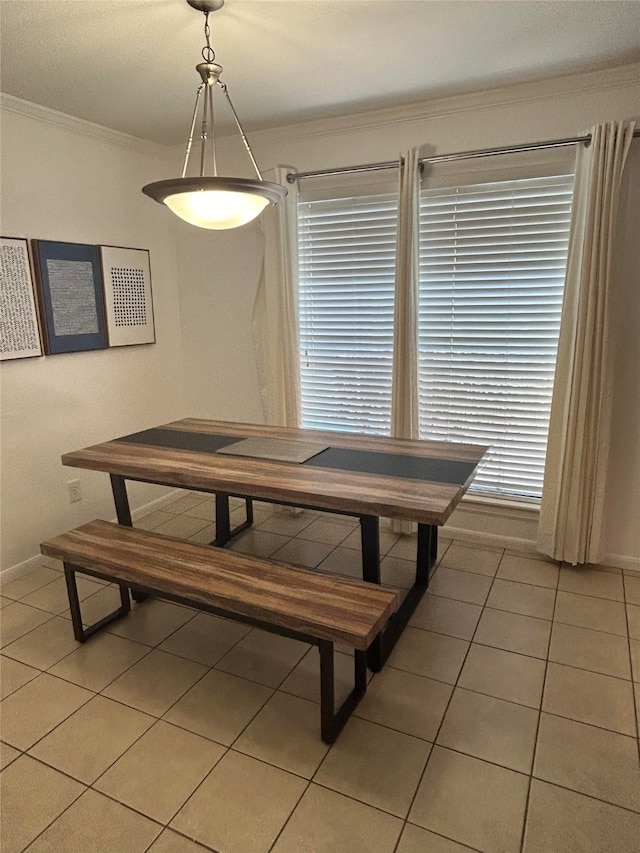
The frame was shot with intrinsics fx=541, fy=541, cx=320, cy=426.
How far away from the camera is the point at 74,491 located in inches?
129

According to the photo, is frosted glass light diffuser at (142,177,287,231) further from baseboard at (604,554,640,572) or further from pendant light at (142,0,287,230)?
baseboard at (604,554,640,572)

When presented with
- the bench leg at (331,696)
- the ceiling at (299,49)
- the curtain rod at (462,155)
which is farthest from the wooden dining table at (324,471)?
the ceiling at (299,49)

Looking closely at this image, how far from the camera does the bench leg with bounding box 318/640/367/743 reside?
1.78 m

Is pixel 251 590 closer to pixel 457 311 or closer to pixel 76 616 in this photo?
pixel 76 616

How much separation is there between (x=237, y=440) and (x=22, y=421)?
122cm

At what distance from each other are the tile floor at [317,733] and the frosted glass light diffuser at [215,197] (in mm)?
1770

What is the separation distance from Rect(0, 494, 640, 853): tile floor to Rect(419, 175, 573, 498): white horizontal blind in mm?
831

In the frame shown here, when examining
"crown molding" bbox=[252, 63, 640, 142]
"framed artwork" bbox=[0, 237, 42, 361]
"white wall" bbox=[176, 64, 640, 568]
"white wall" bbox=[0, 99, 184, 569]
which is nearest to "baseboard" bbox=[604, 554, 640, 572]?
"white wall" bbox=[176, 64, 640, 568]

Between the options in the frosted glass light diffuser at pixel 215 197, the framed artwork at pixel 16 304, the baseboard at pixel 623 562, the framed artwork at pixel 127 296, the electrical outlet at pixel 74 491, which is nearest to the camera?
the frosted glass light diffuser at pixel 215 197

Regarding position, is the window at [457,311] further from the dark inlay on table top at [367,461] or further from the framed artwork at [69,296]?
the framed artwork at [69,296]

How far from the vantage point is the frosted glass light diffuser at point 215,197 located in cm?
175

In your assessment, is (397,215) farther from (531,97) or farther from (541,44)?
(541,44)

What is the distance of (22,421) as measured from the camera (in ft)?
9.64

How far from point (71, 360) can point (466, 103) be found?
259cm
